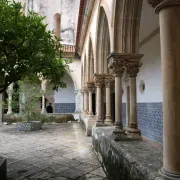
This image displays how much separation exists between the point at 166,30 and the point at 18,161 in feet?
16.3

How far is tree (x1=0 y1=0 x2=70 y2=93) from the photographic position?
3840 mm

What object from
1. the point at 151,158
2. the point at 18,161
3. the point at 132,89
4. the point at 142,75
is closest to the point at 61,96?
the point at 142,75

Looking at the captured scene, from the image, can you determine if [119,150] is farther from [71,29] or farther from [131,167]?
[71,29]

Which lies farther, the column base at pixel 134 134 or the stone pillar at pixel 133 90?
the stone pillar at pixel 133 90

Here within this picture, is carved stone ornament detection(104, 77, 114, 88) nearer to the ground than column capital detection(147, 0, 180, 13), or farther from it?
nearer to the ground

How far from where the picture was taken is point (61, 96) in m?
19.4

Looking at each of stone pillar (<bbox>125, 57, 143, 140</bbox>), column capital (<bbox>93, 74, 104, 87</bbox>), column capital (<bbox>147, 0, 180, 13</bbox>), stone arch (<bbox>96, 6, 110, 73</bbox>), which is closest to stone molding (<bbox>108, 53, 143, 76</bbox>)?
stone pillar (<bbox>125, 57, 143, 140</bbox>)

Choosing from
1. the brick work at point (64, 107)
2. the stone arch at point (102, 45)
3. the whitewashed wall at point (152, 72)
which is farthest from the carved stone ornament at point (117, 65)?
the brick work at point (64, 107)

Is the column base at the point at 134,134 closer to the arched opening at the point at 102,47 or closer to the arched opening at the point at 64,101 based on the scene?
the arched opening at the point at 102,47

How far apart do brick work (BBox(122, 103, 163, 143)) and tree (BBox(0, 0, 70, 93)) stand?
11.4 ft

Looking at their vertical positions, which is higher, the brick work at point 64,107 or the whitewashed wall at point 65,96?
the whitewashed wall at point 65,96

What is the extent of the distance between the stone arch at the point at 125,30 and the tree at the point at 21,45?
1.39 m

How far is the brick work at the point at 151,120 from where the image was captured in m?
6.40

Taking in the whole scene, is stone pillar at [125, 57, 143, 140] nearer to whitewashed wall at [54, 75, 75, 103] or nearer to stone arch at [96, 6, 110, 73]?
stone arch at [96, 6, 110, 73]
